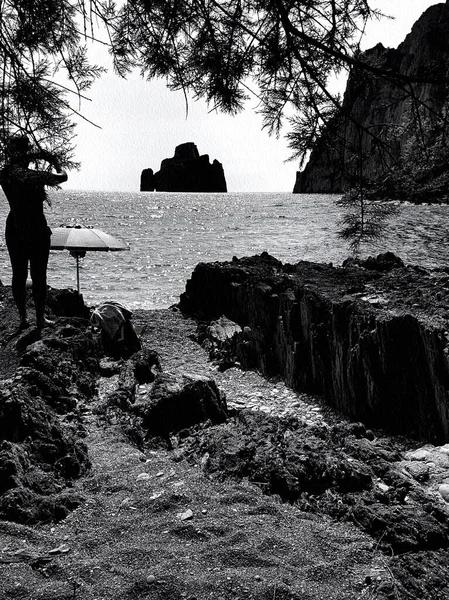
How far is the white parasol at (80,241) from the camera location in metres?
10.1

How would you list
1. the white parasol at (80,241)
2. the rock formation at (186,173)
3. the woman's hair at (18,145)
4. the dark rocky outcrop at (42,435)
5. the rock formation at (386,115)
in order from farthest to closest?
the rock formation at (186,173) < the white parasol at (80,241) < the dark rocky outcrop at (42,435) < the rock formation at (386,115) < the woman's hair at (18,145)

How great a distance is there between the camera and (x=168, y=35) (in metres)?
3.52

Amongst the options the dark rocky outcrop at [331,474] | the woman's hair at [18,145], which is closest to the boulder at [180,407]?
the dark rocky outcrop at [331,474]

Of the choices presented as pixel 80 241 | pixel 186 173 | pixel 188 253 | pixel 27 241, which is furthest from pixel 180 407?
pixel 186 173

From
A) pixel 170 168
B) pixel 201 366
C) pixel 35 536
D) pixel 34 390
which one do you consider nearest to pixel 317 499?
pixel 35 536

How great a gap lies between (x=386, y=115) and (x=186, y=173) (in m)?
157

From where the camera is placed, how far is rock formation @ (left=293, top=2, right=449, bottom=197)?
10.4 ft

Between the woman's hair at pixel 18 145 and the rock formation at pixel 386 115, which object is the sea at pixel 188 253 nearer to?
the rock formation at pixel 386 115

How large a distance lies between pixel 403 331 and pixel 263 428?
1.74 meters

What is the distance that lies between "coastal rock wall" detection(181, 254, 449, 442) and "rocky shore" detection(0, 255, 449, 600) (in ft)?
0.13

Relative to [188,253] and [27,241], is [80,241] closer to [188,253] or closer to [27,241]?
[27,241]

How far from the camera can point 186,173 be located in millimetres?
156875

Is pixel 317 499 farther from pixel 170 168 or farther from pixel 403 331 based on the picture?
pixel 170 168

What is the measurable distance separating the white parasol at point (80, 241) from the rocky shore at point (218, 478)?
2.79 meters
